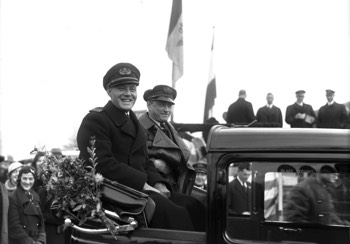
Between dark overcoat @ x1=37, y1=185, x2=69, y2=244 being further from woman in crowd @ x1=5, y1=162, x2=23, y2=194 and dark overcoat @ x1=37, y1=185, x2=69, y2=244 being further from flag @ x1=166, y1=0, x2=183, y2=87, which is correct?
flag @ x1=166, y1=0, x2=183, y2=87

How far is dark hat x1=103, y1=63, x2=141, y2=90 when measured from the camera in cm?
445

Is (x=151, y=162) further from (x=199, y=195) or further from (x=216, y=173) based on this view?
(x=216, y=173)

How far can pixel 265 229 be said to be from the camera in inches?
154

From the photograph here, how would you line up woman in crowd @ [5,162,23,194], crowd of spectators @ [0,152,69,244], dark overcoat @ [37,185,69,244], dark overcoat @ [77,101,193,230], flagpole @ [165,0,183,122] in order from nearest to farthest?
dark overcoat @ [77,101,193,230]
crowd of spectators @ [0,152,69,244]
dark overcoat @ [37,185,69,244]
woman in crowd @ [5,162,23,194]
flagpole @ [165,0,183,122]

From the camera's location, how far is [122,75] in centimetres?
446

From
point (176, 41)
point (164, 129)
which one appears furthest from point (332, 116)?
point (164, 129)

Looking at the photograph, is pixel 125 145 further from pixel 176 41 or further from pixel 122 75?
pixel 176 41

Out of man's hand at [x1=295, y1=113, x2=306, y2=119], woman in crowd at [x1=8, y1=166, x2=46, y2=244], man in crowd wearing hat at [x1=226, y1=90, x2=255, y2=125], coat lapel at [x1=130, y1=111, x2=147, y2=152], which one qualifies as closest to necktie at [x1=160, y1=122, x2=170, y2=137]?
coat lapel at [x1=130, y1=111, x2=147, y2=152]

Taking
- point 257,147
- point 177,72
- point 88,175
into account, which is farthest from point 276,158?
point 177,72

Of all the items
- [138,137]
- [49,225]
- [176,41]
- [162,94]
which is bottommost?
[49,225]

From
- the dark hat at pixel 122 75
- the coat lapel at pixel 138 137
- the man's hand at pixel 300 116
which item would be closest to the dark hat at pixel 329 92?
the man's hand at pixel 300 116

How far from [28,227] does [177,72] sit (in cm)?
694

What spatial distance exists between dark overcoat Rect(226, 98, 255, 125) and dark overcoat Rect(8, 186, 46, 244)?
5.70 metres

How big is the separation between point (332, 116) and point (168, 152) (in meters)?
7.41
